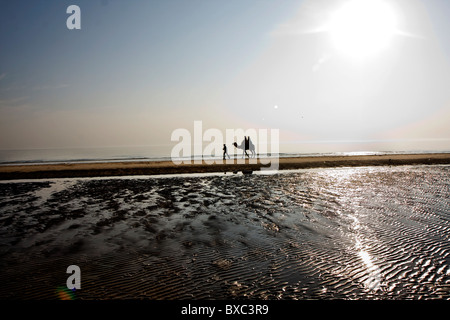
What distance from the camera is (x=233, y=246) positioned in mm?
7938

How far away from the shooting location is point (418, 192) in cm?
1599

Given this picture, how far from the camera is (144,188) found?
19.6 metres

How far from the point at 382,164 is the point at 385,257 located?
3347 cm

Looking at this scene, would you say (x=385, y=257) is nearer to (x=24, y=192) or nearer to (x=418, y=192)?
(x=418, y=192)

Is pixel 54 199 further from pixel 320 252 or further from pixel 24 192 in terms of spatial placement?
pixel 320 252

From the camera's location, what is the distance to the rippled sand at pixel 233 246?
18.0ft

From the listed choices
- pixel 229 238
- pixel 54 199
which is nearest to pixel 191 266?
pixel 229 238

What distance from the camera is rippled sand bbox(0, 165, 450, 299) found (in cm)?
548
